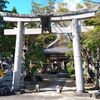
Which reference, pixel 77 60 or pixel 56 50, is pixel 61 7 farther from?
pixel 56 50

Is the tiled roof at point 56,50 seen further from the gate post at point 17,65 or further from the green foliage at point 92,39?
the gate post at point 17,65

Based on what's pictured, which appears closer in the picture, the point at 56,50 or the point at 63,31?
the point at 63,31

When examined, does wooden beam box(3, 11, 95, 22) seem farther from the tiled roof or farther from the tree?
the tiled roof

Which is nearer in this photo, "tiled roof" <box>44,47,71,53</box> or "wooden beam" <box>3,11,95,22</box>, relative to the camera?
"wooden beam" <box>3,11,95,22</box>

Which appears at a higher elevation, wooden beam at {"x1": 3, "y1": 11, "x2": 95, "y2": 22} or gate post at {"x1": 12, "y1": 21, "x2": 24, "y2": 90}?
wooden beam at {"x1": 3, "y1": 11, "x2": 95, "y2": 22}

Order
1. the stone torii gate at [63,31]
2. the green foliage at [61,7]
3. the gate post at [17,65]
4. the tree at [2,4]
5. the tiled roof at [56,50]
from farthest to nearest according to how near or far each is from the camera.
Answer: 1. the tiled roof at [56,50]
2. the tree at [2,4]
3. the green foliage at [61,7]
4. the gate post at [17,65]
5. the stone torii gate at [63,31]

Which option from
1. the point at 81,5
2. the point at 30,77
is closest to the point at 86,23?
the point at 81,5

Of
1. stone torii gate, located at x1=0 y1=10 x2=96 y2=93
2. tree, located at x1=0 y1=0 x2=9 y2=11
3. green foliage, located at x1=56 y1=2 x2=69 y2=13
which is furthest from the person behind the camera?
tree, located at x1=0 y1=0 x2=9 y2=11

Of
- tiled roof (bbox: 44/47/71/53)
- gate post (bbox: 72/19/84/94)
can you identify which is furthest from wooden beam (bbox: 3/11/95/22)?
tiled roof (bbox: 44/47/71/53)

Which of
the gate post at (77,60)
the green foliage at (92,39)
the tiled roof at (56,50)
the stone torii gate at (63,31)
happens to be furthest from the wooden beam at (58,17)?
the tiled roof at (56,50)

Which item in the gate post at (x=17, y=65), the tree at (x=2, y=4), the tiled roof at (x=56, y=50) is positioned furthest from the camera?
the tiled roof at (x=56, y=50)

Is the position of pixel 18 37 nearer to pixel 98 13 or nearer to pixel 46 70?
pixel 98 13

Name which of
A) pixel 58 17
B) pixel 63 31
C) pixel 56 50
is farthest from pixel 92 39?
pixel 56 50

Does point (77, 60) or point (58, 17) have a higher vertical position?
point (58, 17)
